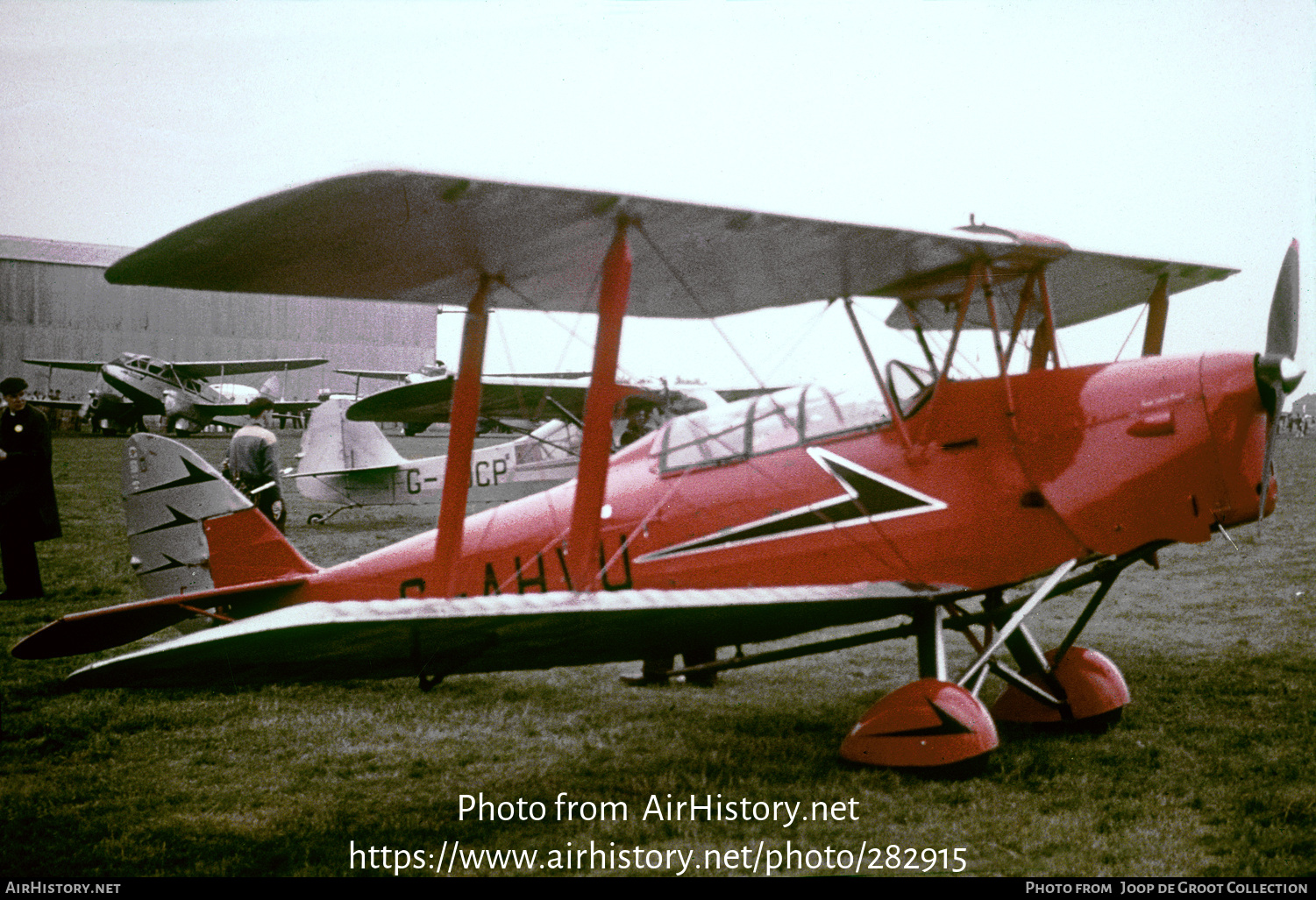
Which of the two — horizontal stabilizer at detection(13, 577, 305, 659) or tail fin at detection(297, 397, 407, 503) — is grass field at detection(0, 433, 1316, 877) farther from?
tail fin at detection(297, 397, 407, 503)

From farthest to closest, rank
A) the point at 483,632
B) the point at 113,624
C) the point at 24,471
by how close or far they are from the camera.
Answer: the point at 24,471 < the point at 113,624 < the point at 483,632

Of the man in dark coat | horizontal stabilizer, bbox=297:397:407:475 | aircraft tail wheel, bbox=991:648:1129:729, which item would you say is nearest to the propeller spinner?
aircraft tail wheel, bbox=991:648:1129:729

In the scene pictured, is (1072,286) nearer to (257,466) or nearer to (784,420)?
(784,420)

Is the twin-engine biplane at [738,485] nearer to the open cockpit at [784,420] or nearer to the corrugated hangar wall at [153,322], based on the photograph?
the open cockpit at [784,420]

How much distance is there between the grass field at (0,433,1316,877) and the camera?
2844mm

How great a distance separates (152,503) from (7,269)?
6.04ft

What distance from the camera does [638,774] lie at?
3.67m

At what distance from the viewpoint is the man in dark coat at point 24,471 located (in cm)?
571

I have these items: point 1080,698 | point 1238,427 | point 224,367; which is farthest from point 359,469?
point 224,367

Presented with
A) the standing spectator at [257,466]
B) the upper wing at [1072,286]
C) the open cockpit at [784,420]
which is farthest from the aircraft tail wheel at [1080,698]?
the standing spectator at [257,466]

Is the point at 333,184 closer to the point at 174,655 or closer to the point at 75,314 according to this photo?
the point at 174,655

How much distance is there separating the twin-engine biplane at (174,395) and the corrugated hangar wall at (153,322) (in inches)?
50.6

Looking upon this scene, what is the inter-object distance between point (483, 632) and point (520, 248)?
1.56 meters

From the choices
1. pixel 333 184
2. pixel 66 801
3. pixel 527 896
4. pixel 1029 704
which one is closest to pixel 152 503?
pixel 66 801
